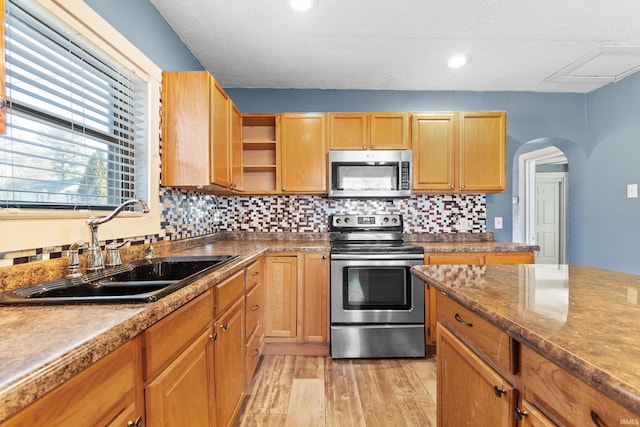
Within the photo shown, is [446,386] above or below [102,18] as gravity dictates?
below

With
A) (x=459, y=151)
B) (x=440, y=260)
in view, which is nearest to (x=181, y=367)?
(x=440, y=260)

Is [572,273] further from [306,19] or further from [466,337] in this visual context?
[306,19]

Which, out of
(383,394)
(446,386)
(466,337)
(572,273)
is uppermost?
(572,273)

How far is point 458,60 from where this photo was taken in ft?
8.70

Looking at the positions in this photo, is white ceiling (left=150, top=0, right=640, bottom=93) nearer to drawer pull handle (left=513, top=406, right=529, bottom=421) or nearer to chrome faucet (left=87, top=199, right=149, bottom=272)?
chrome faucet (left=87, top=199, right=149, bottom=272)

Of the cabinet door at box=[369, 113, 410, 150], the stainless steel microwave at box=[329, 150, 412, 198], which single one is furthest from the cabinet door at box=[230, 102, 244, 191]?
the cabinet door at box=[369, 113, 410, 150]

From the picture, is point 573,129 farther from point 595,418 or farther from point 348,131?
point 595,418

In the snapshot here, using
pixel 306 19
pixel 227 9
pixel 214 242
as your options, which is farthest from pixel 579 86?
pixel 214 242

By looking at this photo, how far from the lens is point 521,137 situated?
3352 millimetres

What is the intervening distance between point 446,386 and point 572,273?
684 mm

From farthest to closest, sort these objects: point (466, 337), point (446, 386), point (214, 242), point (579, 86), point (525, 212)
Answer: point (525, 212) → point (579, 86) → point (214, 242) → point (446, 386) → point (466, 337)

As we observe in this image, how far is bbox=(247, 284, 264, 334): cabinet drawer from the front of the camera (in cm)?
207

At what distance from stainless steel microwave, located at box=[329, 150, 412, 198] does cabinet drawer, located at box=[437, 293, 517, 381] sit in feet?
5.56

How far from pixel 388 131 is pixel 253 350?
216 cm
